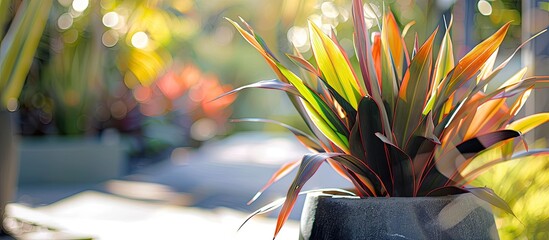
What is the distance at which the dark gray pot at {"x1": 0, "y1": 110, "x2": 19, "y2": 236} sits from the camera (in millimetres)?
4820

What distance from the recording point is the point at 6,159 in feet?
15.9

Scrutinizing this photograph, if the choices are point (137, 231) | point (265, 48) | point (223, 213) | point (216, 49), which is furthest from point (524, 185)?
point (216, 49)

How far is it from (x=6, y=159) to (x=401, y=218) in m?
3.62

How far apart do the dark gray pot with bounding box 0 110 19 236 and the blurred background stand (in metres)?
0.10

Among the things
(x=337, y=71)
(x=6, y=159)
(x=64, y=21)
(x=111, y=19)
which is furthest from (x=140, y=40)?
(x=337, y=71)

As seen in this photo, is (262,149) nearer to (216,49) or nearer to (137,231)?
(137,231)

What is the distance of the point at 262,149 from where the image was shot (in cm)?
1027

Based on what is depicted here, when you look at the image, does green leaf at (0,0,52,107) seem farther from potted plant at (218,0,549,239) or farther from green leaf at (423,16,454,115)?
green leaf at (423,16,454,115)

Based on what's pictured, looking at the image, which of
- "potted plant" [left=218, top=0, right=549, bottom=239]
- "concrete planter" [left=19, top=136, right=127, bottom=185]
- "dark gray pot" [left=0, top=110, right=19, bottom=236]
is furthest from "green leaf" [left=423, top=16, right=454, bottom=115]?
"concrete planter" [left=19, top=136, right=127, bottom=185]

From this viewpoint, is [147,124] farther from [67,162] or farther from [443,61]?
[443,61]

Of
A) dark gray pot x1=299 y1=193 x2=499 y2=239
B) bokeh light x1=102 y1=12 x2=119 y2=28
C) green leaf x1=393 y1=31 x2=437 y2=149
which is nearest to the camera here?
dark gray pot x1=299 y1=193 x2=499 y2=239

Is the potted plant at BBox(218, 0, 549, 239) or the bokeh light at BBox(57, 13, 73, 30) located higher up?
the bokeh light at BBox(57, 13, 73, 30)

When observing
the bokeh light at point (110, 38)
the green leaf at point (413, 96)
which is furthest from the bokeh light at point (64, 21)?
the green leaf at point (413, 96)

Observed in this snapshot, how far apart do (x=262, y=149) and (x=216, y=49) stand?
1040 centimetres
